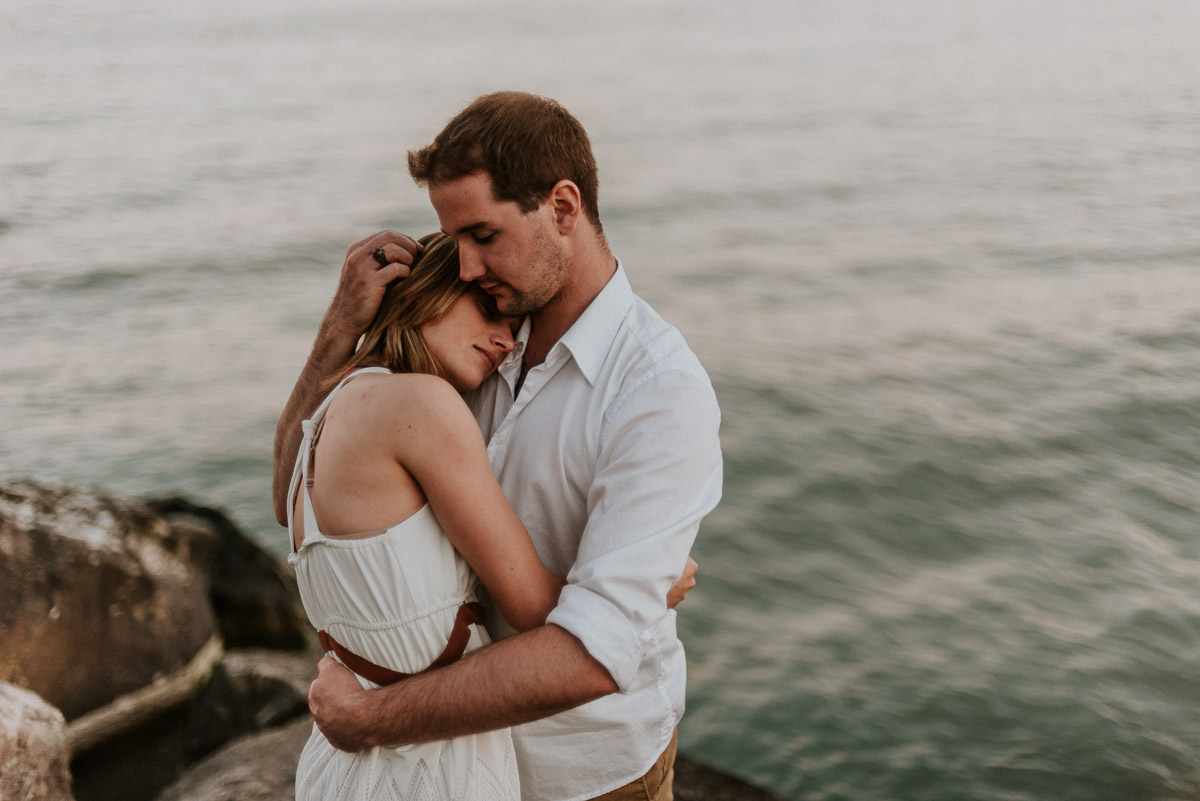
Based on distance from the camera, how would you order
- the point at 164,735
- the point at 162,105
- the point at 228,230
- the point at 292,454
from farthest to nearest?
the point at 162,105 < the point at 228,230 < the point at 164,735 < the point at 292,454

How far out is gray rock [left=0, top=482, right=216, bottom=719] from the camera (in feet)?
14.5

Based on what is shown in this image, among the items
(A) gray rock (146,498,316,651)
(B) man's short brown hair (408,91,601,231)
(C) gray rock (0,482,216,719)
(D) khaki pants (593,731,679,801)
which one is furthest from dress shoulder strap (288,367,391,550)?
(A) gray rock (146,498,316,651)

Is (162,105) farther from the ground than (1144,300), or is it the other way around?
(162,105)

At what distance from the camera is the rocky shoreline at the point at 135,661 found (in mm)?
4270

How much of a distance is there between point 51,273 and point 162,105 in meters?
11.2

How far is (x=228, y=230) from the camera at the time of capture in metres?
15.0

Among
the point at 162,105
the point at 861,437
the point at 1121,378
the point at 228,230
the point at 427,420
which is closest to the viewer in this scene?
the point at 427,420

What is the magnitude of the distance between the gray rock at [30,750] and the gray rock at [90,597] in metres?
0.88

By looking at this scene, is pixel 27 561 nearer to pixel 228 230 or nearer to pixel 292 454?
pixel 292 454

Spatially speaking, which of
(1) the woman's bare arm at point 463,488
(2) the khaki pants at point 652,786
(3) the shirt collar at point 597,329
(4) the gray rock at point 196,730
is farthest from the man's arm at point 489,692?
(4) the gray rock at point 196,730

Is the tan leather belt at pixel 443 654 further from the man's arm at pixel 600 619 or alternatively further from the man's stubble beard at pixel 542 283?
the man's stubble beard at pixel 542 283

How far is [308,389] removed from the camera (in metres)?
2.69

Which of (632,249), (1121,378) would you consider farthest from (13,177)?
(1121,378)

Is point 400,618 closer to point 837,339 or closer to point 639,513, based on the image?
point 639,513
